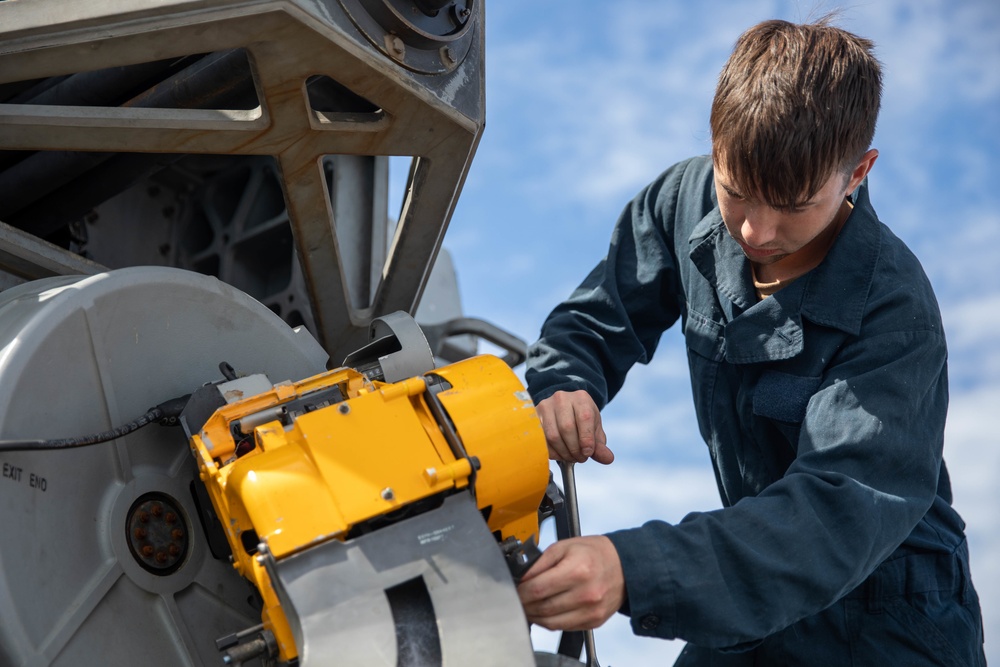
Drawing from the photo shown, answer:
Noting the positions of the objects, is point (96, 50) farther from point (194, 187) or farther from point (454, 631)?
point (194, 187)

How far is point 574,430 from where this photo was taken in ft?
6.55

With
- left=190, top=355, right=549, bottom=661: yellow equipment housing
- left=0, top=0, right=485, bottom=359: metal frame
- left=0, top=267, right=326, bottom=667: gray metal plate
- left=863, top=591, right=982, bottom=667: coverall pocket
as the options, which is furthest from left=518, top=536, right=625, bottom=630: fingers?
left=0, top=0, right=485, bottom=359: metal frame

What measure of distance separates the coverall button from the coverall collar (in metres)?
0.72

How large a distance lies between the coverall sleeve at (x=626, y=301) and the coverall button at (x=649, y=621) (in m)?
0.76

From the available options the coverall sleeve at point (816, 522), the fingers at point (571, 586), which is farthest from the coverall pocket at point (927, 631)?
the fingers at point (571, 586)

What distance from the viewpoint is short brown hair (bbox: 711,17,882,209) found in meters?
1.95

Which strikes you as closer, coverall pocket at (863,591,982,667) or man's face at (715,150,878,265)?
man's face at (715,150,878,265)

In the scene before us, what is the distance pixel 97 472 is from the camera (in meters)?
1.89

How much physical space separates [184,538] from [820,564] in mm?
1166

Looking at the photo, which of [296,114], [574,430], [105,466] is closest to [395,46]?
[296,114]

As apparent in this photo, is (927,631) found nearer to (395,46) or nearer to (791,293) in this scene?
(791,293)

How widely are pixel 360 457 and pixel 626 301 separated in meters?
1.21

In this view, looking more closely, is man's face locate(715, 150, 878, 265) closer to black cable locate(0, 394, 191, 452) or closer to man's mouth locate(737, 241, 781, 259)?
man's mouth locate(737, 241, 781, 259)

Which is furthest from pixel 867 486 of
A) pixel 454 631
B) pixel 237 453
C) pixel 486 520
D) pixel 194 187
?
pixel 194 187
